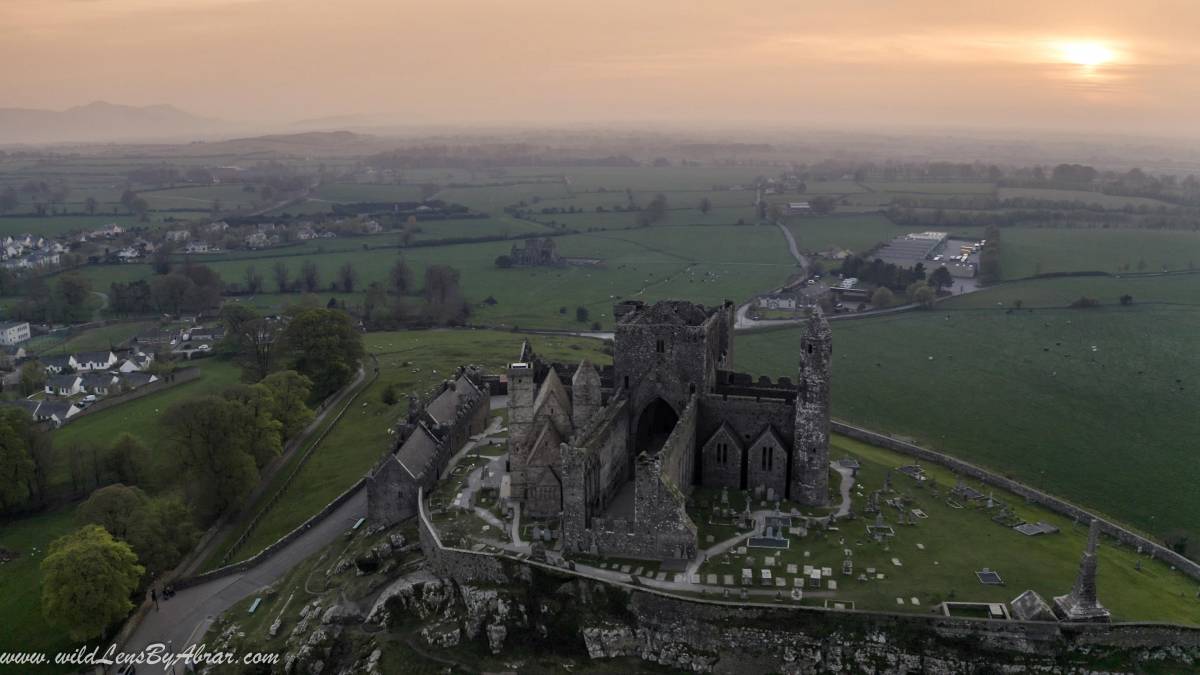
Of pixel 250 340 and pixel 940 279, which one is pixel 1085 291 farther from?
pixel 250 340

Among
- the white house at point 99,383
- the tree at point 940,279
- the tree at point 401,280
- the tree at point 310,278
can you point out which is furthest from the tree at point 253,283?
the tree at point 940,279

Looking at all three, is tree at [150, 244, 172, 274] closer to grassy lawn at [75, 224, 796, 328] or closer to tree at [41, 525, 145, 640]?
grassy lawn at [75, 224, 796, 328]

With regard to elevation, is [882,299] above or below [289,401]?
above

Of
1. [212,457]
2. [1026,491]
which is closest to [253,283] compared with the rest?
[212,457]

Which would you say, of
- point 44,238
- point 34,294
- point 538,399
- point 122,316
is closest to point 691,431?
point 538,399

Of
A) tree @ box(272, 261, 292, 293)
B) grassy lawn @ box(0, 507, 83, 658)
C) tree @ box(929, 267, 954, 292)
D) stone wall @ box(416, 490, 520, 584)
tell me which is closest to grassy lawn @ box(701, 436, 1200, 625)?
stone wall @ box(416, 490, 520, 584)

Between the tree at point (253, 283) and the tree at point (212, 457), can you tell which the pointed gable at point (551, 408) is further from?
the tree at point (253, 283)
